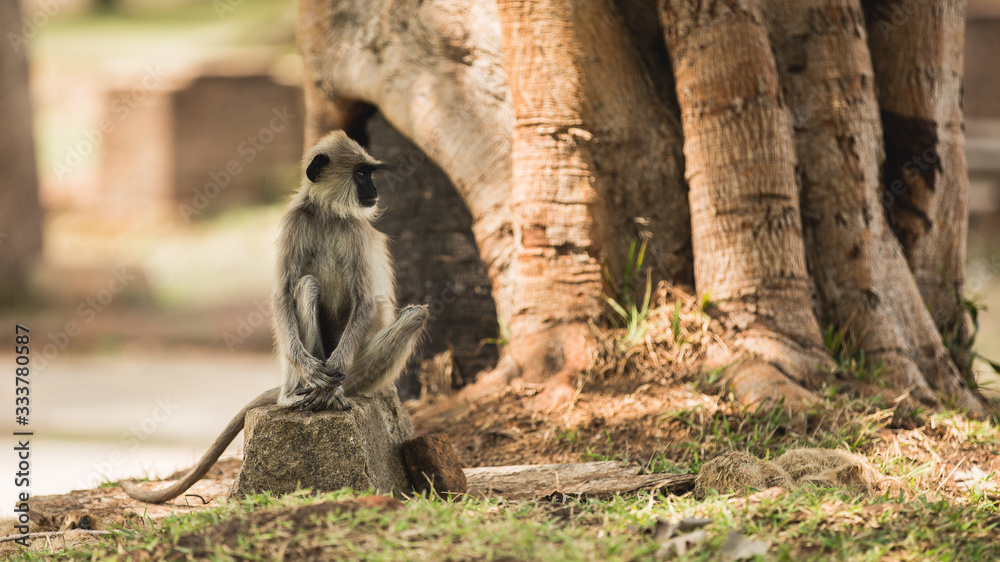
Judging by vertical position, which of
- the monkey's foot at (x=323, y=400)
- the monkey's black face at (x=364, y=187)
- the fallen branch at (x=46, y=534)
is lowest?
the fallen branch at (x=46, y=534)

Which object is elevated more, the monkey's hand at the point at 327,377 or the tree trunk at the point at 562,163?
the tree trunk at the point at 562,163

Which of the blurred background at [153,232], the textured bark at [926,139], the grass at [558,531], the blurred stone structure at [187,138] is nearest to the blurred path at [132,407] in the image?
the blurred background at [153,232]

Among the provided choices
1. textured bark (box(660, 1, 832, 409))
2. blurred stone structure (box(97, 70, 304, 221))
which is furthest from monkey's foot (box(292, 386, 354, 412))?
blurred stone structure (box(97, 70, 304, 221))

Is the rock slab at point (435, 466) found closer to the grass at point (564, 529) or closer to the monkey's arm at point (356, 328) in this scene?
the grass at point (564, 529)

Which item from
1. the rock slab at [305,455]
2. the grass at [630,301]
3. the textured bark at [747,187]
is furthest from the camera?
the grass at [630,301]

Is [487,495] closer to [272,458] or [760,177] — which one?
[272,458]

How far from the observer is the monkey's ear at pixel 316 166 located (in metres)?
3.87

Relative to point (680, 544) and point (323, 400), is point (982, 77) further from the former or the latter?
point (680, 544)

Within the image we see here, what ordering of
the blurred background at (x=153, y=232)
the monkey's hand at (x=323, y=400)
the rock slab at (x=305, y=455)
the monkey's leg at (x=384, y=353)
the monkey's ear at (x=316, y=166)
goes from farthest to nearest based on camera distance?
the blurred background at (x=153, y=232) → the monkey's ear at (x=316, y=166) → the monkey's leg at (x=384, y=353) → the monkey's hand at (x=323, y=400) → the rock slab at (x=305, y=455)

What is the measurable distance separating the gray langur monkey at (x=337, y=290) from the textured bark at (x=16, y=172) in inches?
418

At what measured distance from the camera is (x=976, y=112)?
17.2 m

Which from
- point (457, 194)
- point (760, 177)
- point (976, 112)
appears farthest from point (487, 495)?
point (976, 112)

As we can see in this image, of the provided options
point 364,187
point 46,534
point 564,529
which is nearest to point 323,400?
point 364,187

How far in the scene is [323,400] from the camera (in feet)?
11.7
